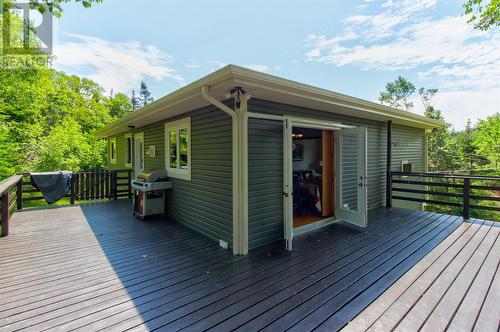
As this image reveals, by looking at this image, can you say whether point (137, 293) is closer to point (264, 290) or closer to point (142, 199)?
point (264, 290)

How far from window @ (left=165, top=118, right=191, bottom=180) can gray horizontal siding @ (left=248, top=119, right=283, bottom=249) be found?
65.6 inches

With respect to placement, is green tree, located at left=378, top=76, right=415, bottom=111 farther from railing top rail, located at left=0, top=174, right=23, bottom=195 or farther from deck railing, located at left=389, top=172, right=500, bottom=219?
railing top rail, located at left=0, top=174, right=23, bottom=195

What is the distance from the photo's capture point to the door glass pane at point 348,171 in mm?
5033

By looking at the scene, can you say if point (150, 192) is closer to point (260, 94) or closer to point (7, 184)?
point (7, 184)

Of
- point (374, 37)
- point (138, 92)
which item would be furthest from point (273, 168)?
point (138, 92)

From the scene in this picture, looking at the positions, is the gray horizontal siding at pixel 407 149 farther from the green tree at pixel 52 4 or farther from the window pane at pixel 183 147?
the green tree at pixel 52 4

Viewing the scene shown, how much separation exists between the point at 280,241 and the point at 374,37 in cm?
1019

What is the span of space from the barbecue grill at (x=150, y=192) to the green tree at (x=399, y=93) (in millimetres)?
22602

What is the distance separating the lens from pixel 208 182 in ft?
13.6

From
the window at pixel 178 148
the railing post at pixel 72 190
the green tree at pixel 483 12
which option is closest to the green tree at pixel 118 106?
the railing post at pixel 72 190

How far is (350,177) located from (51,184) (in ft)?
25.0

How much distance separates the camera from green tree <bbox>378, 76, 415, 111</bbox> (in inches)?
832

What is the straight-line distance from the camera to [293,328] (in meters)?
1.85

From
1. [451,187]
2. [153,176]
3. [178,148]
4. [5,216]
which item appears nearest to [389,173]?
[451,187]
